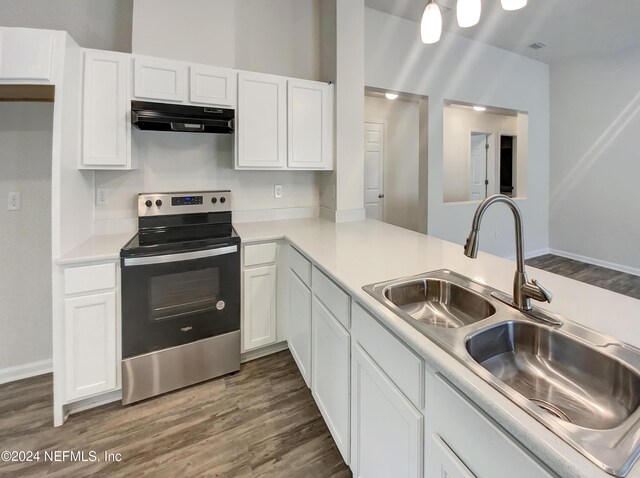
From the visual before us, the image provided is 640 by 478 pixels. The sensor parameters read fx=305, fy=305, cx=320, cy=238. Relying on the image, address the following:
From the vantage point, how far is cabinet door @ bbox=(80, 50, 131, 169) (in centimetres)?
190

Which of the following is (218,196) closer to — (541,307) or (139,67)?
(139,67)

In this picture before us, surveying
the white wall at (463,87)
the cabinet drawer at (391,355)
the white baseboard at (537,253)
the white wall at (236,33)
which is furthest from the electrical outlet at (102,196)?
the white baseboard at (537,253)

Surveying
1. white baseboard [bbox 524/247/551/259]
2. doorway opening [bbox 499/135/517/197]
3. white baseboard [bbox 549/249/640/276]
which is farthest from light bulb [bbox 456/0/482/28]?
doorway opening [bbox 499/135/517/197]

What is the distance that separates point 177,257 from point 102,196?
2.96 feet

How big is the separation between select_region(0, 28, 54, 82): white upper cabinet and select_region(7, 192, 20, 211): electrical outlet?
818mm

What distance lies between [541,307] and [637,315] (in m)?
0.28

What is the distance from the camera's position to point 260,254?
220 centimetres

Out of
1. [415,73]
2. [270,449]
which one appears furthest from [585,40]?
[270,449]

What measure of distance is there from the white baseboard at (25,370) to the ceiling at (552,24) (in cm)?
431

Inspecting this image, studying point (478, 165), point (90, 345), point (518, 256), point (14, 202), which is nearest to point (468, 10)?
point (518, 256)

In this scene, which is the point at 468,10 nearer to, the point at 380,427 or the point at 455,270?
the point at 455,270

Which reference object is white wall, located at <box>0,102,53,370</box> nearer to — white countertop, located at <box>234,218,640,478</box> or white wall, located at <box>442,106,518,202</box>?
white countertop, located at <box>234,218,640,478</box>

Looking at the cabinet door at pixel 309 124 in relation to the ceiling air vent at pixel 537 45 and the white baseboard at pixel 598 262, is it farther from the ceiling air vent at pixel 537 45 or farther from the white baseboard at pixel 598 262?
the white baseboard at pixel 598 262

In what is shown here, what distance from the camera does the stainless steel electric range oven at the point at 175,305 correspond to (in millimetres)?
1804
